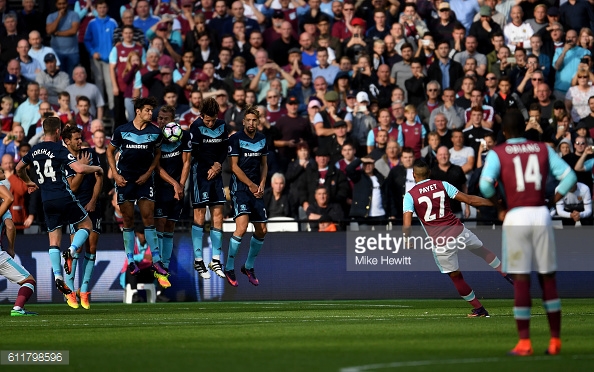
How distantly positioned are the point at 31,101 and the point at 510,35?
459 inches

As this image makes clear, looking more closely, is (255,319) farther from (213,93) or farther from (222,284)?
(213,93)

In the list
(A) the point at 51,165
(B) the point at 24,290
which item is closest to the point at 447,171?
(A) the point at 51,165

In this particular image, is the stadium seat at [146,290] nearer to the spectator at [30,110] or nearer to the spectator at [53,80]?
the spectator at [30,110]

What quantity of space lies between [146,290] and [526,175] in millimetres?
13845

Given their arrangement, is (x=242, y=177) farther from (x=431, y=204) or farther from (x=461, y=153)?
(x=461, y=153)

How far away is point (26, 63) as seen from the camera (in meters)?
27.1

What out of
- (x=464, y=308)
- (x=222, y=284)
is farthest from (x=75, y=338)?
(x=222, y=284)

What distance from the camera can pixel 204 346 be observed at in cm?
1220

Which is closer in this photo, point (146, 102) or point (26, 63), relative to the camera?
point (146, 102)

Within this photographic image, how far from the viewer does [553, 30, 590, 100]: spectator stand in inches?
1025

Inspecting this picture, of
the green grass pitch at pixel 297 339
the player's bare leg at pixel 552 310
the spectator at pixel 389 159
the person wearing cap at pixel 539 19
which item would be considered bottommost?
the green grass pitch at pixel 297 339

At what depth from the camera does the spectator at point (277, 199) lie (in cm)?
2391

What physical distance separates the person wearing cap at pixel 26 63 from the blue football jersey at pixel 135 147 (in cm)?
867

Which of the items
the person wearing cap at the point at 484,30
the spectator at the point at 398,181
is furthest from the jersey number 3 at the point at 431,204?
the person wearing cap at the point at 484,30
